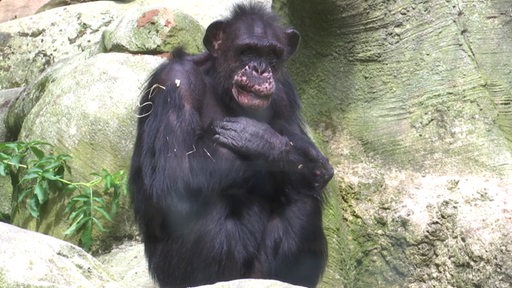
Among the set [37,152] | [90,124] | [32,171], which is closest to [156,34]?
[90,124]

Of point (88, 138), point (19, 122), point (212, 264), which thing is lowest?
point (19, 122)

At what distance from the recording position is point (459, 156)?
579 centimetres

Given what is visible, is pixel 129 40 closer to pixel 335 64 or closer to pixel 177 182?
pixel 335 64

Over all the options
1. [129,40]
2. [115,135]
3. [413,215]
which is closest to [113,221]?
[115,135]

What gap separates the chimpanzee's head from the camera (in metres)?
5.01

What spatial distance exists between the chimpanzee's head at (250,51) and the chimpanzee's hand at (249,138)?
0.13m

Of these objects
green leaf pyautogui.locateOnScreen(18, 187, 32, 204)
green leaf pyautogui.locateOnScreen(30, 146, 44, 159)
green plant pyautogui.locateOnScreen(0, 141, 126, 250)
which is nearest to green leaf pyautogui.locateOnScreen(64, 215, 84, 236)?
green plant pyautogui.locateOnScreen(0, 141, 126, 250)

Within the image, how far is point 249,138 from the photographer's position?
16.0 feet

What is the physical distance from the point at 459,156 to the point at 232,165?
1744 mm

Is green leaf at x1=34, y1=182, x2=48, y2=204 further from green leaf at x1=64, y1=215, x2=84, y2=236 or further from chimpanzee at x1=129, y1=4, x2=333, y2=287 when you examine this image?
chimpanzee at x1=129, y1=4, x2=333, y2=287

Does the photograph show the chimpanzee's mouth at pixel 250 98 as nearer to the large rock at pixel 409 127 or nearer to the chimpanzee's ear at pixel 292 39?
the chimpanzee's ear at pixel 292 39

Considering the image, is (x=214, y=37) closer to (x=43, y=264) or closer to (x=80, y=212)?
(x=80, y=212)

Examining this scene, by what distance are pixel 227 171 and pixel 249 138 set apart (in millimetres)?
229

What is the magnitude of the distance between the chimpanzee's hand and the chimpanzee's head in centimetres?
13
